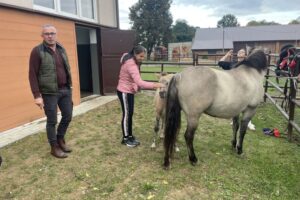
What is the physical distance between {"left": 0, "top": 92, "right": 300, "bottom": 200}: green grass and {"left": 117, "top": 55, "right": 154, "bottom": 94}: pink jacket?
3.15 ft

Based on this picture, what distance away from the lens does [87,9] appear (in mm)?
7996

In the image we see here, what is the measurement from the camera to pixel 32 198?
296cm

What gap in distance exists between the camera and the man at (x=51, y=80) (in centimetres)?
346

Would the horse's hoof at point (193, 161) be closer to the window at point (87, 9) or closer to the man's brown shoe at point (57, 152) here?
the man's brown shoe at point (57, 152)

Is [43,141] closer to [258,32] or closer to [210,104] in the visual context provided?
[210,104]

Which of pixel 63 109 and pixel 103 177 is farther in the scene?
pixel 63 109

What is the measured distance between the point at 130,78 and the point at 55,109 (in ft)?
3.69

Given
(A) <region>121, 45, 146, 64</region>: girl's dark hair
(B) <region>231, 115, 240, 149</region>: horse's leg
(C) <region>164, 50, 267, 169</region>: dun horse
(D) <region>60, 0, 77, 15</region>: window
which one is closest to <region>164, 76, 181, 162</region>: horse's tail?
(C) <region>164, 50, 267, 169</region>: dun horse

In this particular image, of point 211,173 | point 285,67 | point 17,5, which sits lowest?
point 211,173

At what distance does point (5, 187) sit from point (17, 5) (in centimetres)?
357

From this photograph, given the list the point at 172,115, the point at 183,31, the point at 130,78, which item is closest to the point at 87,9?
the point at 130,78

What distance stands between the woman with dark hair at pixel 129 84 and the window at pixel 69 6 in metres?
3.77

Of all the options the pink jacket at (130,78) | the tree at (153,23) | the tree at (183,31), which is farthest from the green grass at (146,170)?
the tree at (183,31)

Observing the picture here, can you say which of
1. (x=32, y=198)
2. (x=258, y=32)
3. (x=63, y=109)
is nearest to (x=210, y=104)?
(x=63, y=109)
